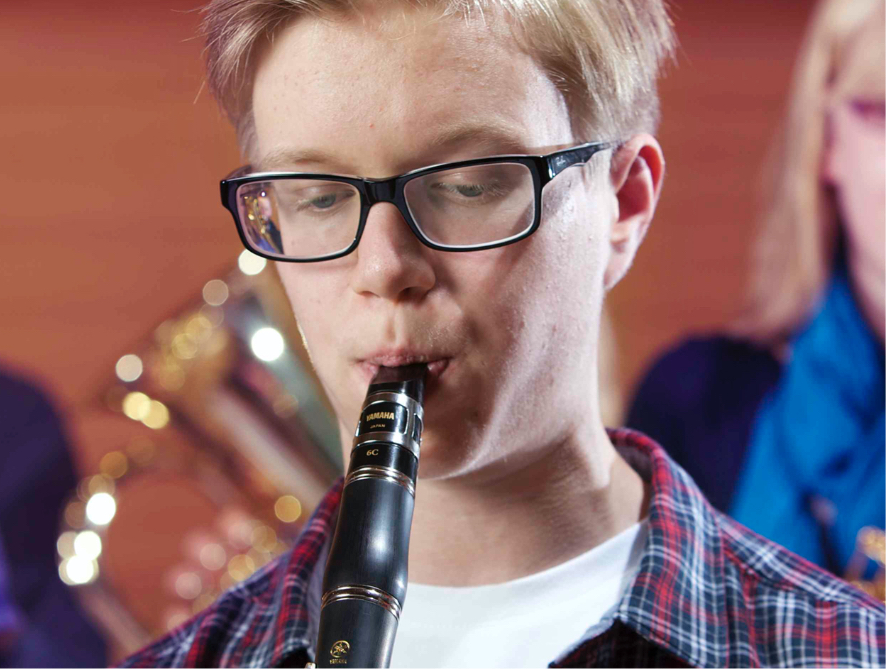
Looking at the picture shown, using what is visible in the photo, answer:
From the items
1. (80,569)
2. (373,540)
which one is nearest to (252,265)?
(80,569)

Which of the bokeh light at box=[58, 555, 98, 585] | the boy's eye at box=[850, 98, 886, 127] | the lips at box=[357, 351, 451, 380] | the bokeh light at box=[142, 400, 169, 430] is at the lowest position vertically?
the bokeh light at box=[58, 555, 98, 585]

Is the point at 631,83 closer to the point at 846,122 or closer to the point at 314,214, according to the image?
the point at 314,214

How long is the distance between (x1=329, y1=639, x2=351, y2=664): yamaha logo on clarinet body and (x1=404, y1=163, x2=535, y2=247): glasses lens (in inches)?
12.3

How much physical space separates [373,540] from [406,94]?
33 centimetres

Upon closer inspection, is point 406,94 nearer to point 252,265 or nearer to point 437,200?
point 437,200

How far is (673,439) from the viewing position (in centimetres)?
183

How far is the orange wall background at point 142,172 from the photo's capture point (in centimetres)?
252

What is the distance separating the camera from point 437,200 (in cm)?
81

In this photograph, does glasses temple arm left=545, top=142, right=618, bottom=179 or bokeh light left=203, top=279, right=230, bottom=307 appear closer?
glasses temple arm left=545, top=142, right=618, bottom=179

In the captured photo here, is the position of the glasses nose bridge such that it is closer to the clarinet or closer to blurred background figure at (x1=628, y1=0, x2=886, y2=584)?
the clarinet

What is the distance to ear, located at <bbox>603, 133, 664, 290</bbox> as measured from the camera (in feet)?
3.08

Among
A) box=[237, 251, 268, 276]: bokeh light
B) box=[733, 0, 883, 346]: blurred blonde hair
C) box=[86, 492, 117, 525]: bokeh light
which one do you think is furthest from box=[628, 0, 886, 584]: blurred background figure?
box=[86, 492, 117, 525]: bokeh light

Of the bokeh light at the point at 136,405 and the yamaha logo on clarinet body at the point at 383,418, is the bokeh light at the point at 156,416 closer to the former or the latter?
the bokeh light at the point at 136,405

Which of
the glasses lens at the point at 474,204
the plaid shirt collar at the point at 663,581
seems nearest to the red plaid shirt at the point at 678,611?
the plaid shirt collar at the point at 663,581
